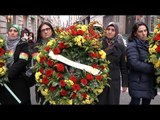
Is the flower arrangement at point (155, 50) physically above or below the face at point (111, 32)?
below

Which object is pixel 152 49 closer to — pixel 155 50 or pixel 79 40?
pixel 155 50

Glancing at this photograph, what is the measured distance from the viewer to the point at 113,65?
5102mm

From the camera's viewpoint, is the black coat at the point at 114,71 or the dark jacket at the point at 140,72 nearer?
the dark jacket at the point at 140,72

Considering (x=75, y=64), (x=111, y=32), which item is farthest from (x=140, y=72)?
(x=75, y=64)

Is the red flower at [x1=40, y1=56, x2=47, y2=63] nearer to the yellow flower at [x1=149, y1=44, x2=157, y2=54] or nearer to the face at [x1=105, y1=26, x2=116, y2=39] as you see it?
the face at [x1=105, y1=26, x2=116, y2=39]

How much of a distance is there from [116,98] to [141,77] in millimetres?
532

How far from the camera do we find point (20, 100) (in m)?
5.12

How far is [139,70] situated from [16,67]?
1668mm

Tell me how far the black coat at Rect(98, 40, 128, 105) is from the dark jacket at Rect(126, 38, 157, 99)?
0.56 ft

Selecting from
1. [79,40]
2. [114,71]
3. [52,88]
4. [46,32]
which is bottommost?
[52,88]

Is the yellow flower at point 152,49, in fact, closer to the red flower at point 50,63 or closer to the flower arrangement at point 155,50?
the flower arrangement at point 155,50

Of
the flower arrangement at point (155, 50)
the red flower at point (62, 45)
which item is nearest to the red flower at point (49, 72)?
the red flower at point (62, 45)

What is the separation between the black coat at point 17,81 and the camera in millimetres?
4887

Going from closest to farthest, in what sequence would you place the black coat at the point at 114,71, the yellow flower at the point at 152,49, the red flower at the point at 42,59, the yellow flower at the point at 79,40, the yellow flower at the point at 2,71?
the yellow flower at the point at 79,40 < the red flower at the point at 42,59 < the yellow flower at the point at 152,49 < the yellow flower at the point at 2,71 < the black coat at the point at 114,71
